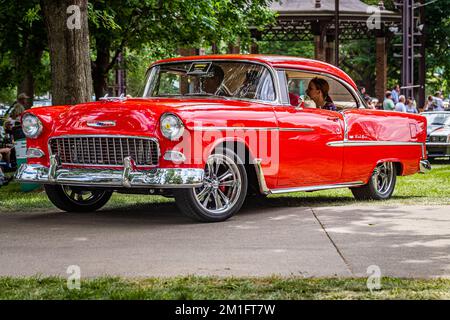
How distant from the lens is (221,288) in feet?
18.9

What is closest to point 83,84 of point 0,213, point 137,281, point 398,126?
point 0,213

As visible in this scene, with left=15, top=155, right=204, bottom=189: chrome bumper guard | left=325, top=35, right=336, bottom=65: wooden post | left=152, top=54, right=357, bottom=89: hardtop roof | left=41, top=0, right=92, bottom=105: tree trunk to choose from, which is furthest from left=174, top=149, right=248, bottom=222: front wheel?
left=325, top=35, right=336, bottom=65: wooden post

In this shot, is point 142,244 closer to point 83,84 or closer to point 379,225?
point 379,225

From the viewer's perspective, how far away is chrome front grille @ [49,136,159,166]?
8906mm

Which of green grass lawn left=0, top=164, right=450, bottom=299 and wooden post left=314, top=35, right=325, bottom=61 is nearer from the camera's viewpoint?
green grass lawn left=0, top=164, right=450, bottom=299

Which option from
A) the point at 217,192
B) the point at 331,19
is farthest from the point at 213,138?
the point at 331,19

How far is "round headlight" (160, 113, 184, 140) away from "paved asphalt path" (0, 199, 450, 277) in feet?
2.89

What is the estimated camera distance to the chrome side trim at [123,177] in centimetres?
866

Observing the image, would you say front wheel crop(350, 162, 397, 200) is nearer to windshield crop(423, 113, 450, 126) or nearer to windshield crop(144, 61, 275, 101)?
windshield crop(144, 61, 275, 101)

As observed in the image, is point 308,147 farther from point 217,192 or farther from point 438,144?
point 438,144

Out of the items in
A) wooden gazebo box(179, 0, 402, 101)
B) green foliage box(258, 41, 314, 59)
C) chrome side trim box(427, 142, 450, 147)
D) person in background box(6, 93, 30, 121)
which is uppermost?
green foliage box(258, 41, 314, 59)

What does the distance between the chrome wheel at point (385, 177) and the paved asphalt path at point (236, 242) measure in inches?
56.9

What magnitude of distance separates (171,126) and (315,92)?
9.84 feet
